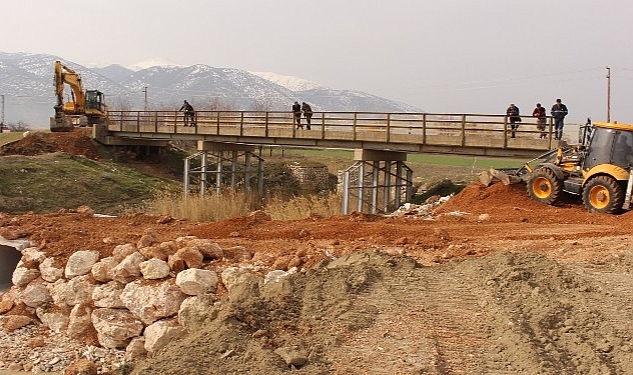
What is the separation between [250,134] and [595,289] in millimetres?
21764

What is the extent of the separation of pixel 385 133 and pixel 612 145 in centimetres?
959

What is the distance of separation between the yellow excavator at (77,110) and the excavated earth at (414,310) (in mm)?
32508

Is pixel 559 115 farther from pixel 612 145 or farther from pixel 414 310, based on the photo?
pixel 414 310

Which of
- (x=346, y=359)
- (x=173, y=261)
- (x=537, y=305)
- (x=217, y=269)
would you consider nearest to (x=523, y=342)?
(x=537, y=305)

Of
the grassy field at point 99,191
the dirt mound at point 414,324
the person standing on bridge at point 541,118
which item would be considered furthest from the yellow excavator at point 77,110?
the dirt mound at point 414,324

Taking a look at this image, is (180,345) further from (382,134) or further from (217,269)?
(382,134)

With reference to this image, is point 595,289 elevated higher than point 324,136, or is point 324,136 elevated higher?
point 324,136

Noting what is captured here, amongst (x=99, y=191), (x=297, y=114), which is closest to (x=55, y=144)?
(x=99, y=191)

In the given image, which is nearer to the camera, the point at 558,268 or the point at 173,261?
the point at 558,268

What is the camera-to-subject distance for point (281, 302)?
290 inches

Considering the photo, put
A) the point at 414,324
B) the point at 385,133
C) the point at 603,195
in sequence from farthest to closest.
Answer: the point at 385,133 < the point at 603,195 < the point at 414,324

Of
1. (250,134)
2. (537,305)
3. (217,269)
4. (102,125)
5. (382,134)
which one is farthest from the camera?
(102,125)

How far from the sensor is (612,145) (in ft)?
46.5

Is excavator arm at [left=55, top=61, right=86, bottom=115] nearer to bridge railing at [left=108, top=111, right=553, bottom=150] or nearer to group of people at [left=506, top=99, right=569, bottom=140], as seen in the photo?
bridge railing at [left=108, top=111, right=553, bottom=150]
